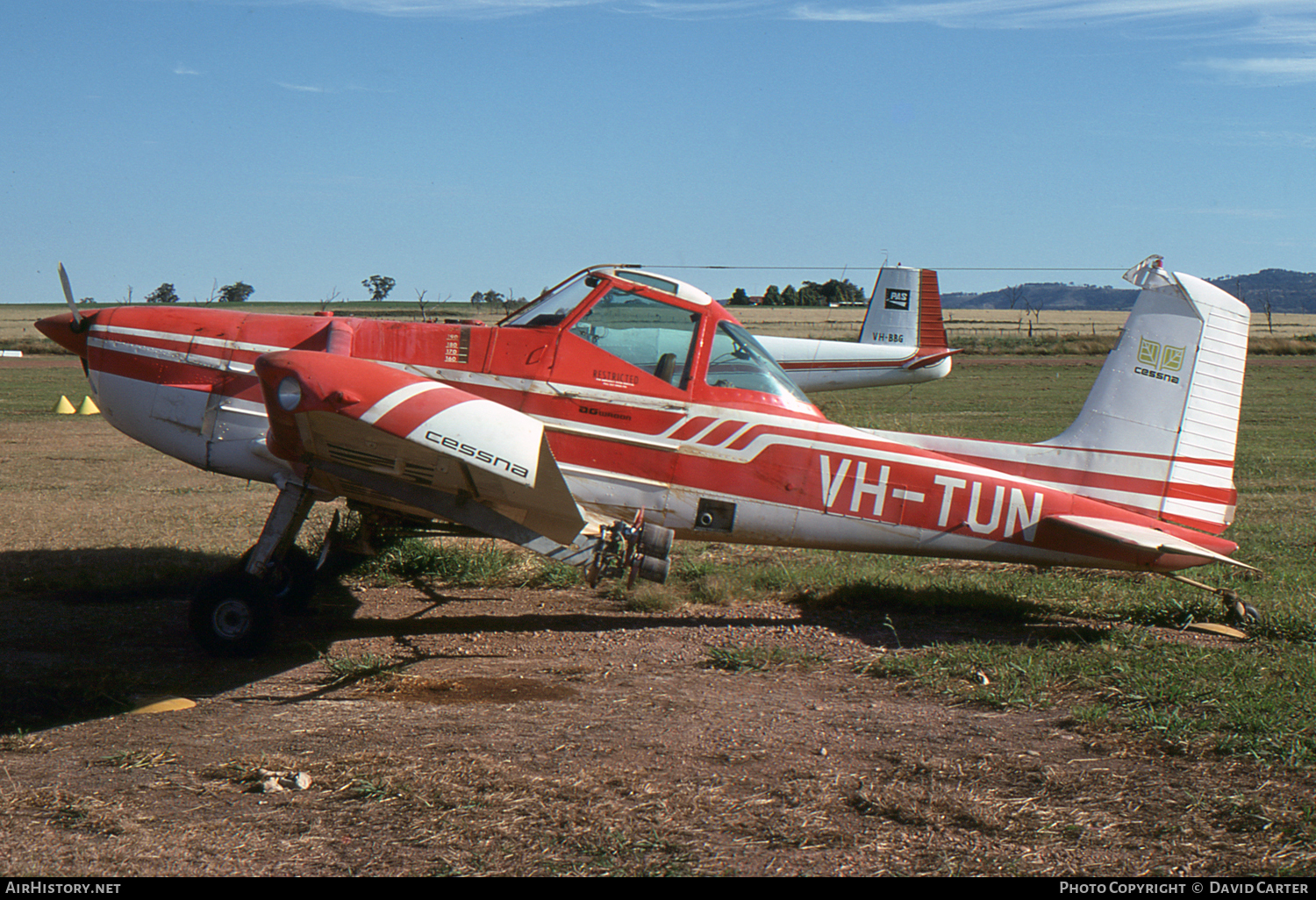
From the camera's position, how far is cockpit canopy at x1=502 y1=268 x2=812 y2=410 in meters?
6.40

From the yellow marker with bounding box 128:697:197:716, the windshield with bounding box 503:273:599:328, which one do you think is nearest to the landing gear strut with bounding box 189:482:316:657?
the yellow marker with bounding box 128:697:197:716

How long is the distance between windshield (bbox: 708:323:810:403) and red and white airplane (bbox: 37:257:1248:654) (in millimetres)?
14

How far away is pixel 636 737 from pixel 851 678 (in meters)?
1.63

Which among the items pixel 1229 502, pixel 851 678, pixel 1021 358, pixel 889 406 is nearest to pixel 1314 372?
pixel 1021 358

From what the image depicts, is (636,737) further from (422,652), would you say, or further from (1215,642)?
(1215,642)

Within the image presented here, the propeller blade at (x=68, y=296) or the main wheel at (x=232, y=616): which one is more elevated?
the propeller blade at (x=68, y=296)

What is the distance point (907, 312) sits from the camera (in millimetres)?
20562

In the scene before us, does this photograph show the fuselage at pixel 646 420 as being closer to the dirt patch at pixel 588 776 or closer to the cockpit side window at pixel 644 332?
the cockpit side window at pixel 644 332

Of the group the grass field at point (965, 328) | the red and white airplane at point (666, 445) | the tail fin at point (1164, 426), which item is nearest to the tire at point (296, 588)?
the red and white airplane at point (666, 445)

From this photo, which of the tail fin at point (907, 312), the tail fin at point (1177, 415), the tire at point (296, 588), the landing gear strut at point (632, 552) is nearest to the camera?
the landing gear strut at point (632, 552)

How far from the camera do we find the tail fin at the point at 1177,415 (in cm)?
671

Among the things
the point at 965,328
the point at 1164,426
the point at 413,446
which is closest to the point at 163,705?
the point at 413,446

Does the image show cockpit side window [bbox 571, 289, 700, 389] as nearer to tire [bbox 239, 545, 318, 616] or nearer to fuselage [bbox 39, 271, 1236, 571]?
fuselage [bbox 39, 271, 1236, 571]

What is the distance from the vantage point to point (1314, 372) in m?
34.6
